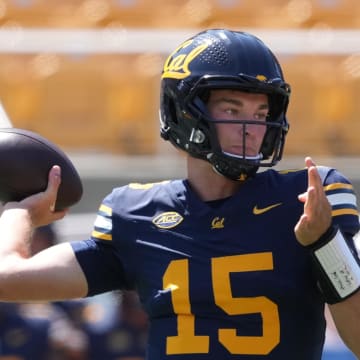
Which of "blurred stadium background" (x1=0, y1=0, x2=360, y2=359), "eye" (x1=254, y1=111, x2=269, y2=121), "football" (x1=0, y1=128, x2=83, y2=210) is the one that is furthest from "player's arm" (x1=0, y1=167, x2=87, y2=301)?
"blurred stadium background" (x1=0, y1=0, x2=360, y2=359)

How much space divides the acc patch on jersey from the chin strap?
29 centimetres

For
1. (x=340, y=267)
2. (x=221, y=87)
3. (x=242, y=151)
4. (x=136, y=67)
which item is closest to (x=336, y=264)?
(x=340, y=267)

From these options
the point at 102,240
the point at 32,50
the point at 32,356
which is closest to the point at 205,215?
the point at 102,240

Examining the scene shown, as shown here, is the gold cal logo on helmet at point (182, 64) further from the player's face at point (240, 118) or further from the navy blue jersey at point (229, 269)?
the navy blue jersey at point (229, 269)

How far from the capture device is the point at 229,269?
1.61 meters

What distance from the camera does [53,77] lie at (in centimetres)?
419

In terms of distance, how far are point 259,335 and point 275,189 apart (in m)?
0.26

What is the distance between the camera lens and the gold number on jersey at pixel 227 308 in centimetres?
158

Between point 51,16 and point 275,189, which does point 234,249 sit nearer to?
point 275,189

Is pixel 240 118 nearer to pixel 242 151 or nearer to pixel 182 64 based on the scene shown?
pixel 242 151

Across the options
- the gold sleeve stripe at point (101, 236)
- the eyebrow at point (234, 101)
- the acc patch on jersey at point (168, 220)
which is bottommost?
the gold sleeve stripe at point (101, 236)

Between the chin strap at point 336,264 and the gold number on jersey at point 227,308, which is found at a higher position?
the chin strap at point 336,264

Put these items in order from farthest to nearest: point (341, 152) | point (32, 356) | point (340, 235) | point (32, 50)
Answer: point (32, 50) → point (341, 152) → point (32, 356) → point (340, 235)

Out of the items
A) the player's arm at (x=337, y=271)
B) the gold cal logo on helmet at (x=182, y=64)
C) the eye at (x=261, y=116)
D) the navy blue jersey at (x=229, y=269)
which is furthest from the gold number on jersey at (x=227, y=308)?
the gold cal logo on helmet at (x=182, y=64)
